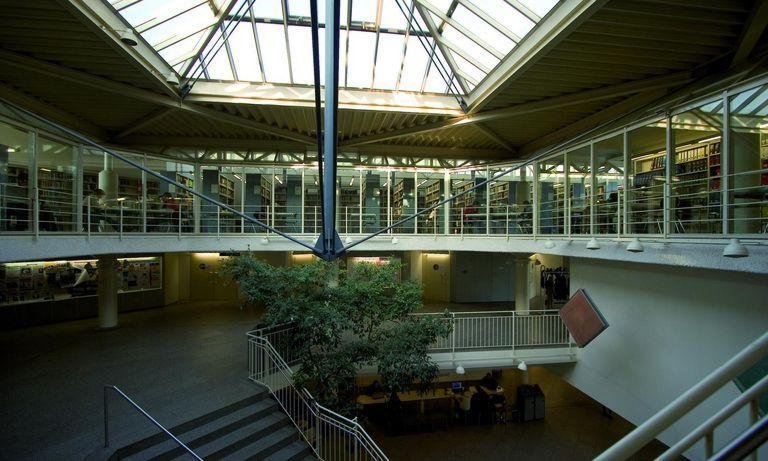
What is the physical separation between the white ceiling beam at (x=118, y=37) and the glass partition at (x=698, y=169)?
9.18m

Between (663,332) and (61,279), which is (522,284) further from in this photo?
(61,279)

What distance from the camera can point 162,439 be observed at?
491cm

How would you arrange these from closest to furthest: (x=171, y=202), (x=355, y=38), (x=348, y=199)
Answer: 1. (x=355, y=38)
2. (x=171, y=202)
3. (x=348, y=199)

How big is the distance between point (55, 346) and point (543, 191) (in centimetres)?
1278

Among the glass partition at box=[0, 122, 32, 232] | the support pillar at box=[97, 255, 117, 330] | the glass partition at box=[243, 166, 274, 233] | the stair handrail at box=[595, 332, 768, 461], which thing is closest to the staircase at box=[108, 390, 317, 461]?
the glass partition at box=[0, 122, 32, 232]

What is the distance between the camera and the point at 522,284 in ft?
37.1

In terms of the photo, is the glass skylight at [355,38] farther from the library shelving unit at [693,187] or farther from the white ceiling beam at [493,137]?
the library shelving unit at [693,187]

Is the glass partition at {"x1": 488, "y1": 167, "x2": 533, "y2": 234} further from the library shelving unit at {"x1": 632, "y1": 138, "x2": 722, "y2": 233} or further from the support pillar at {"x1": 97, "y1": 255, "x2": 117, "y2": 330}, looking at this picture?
the support pillar at {"x1": 97, "y1": 255, "x2": 117, "y2": 330}

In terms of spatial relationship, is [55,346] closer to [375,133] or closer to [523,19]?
[375,133]

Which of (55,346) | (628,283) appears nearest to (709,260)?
(628,283)

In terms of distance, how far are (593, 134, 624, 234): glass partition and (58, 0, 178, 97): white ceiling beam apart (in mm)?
8251

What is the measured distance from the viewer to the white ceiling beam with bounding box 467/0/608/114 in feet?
17.7

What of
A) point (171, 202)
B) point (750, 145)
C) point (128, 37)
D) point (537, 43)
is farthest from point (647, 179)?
point (171, 202)

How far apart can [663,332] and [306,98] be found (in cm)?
838
